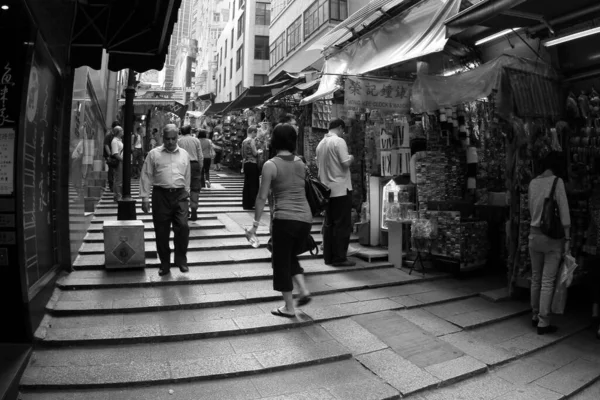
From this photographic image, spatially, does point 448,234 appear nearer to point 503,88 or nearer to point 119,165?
point 503,88

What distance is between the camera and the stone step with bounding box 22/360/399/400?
3375mm

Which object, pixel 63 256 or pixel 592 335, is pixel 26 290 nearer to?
pixel 63 256

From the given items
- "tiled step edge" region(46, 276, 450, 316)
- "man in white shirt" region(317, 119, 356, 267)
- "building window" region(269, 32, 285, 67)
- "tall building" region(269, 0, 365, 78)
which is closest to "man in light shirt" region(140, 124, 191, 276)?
"tiled step edge" region(46, 276, 450, 316)

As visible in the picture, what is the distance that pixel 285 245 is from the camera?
464cm

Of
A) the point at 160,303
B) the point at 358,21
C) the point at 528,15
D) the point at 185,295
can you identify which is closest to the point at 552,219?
the point at 528,15

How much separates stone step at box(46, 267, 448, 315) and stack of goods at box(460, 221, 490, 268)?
765 mm

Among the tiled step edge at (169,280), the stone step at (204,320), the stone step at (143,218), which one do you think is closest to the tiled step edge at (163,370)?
the stone step at (204,320)

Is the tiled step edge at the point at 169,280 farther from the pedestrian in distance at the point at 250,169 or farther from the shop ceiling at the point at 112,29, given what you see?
the pedestrian in distance at the point at 250,169

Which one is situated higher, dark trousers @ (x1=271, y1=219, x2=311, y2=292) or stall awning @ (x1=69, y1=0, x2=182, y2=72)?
stall awning @ (x1=69, y1=0, x2=182, y2=72)

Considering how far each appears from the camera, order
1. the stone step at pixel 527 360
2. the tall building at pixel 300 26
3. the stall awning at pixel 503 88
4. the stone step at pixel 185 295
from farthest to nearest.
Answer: the tall building at pixel 300 26
the stall awning at pixel 503 88
the stone step at pixel 185 295
the stone step at pixel 527 360

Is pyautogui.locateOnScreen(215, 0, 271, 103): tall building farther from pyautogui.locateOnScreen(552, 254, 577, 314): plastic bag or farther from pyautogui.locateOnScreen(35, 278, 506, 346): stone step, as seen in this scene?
pyautogui.locateOnScreen(552, 254, 577, 314): plastic bag

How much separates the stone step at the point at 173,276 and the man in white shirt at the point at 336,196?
0.28 m

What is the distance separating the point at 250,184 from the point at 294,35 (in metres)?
21.8

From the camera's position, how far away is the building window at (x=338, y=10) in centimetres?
2352
